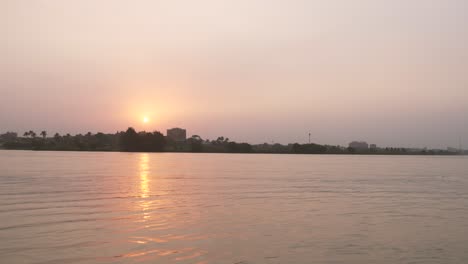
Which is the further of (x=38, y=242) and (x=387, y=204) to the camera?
(x=387, y=204)

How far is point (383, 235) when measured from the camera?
2125 centimetres

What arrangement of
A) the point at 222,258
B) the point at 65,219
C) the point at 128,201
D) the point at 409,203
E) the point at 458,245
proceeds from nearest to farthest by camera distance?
the point at 222,258 → the point at 458,245 → the point at 65,219 → the point at 128,201 → the point at 409,203

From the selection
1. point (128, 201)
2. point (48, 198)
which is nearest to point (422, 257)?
point (128, 201)

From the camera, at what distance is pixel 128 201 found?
107 ft

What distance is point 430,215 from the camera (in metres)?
28.9

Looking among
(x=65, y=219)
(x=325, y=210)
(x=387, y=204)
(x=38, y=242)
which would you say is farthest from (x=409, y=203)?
(x=38, y=242)

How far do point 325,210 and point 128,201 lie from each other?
42.5ft

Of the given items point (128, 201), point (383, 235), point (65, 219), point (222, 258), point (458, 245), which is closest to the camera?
point (222, 258)

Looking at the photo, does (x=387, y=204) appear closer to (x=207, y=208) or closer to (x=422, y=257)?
(x=207, y=208)

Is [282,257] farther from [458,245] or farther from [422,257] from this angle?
[458,245]

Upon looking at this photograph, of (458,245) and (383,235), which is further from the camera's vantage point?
(383,235)

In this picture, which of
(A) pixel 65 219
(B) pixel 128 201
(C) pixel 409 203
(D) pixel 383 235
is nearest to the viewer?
(D) pixel 383 235

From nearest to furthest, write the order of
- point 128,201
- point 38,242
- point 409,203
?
point 38,242 < point 128,201 < point 409,203

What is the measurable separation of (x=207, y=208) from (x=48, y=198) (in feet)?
37.2
